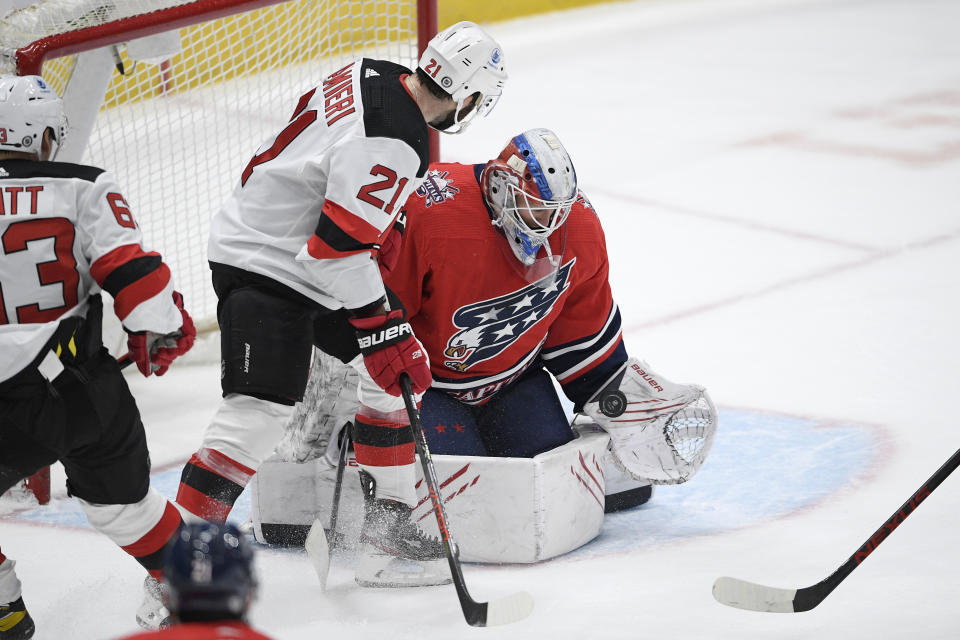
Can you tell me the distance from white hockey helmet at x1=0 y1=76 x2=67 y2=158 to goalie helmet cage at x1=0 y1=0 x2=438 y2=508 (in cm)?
94

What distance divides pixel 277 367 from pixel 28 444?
1.48 ft

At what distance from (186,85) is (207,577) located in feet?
10.6

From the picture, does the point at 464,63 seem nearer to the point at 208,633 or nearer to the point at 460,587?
the point at 460,587

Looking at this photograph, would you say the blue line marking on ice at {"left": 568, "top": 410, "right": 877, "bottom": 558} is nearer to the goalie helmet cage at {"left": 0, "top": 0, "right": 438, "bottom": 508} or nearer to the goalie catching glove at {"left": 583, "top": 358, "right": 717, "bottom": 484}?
the goalie catching glove at {"left": 583, "top": 358, "right": 717, "bottom": 484}

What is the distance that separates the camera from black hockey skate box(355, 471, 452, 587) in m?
2.44

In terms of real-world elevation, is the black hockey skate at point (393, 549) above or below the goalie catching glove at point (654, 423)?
below

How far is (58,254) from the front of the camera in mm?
1994

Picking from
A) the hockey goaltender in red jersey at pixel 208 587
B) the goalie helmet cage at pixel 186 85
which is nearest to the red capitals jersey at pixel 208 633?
the hockey goaltender in red jersey at pixel 208 587

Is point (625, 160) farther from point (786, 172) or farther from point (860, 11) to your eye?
point (860, 11)

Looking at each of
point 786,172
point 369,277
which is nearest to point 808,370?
point 369,277

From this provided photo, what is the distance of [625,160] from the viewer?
5875 millimetres

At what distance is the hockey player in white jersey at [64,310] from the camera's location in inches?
77.7

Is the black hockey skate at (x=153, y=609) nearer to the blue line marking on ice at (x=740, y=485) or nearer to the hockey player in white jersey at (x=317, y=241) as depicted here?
the hockey player in white jersey at (x=317, y=241)

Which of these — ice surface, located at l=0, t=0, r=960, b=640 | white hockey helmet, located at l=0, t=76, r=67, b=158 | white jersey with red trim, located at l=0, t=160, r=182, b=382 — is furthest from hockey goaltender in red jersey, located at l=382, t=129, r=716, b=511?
white hockey helmet, located at l=0, t=76, r=67, b=158
